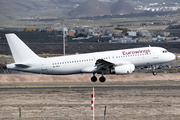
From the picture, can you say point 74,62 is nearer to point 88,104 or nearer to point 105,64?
point 105,64

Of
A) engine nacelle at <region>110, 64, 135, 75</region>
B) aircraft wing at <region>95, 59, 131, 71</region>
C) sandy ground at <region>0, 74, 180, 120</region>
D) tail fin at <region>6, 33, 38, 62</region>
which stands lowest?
sandy ground at <region>0, 74, 180, 120</region>

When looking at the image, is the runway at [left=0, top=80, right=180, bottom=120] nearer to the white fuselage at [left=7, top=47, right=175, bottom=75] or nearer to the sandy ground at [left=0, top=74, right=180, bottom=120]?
the sandy ground at [left=0, top=74, right=180, bottom=120]

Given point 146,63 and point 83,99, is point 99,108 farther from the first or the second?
point 146,63

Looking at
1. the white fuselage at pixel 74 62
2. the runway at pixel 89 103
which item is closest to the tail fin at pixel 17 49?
the white fuselage at pixel 74 62

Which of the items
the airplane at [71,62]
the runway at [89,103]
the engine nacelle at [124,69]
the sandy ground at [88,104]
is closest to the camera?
the sandy ground at [88,104]

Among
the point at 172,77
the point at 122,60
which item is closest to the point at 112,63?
the point at 122,60

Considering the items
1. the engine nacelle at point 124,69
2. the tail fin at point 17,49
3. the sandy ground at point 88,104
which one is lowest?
the sandy ground at point 88,104

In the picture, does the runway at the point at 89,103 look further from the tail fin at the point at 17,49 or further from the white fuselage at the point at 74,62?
the tail fin at the point at 17,49

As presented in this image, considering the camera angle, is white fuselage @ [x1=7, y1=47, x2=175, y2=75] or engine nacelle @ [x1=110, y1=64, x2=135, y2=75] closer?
engine nacelle @ [x1=110, y1=64, x2=135, y2=75]

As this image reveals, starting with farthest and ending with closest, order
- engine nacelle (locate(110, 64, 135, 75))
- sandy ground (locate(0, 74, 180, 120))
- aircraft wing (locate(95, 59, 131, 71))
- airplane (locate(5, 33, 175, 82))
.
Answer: airplane (locate(5, 33, 175, 82)) < engine nacelle (locate(110, 64, 135, 75)) < aircraft wing (locate(95, 59, 131, 71)) < sandy ground (locate(0, 74, 180, 120))

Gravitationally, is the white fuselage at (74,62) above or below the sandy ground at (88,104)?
above

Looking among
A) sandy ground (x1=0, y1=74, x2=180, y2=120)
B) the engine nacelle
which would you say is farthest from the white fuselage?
sandy ground (x1=0, y1=74, x2=180, y2=120)

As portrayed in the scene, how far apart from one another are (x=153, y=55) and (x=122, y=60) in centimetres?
603

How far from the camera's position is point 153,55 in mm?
Answer: 56719
